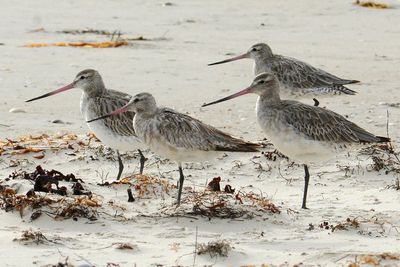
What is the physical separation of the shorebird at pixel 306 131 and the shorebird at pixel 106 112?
1.41 m

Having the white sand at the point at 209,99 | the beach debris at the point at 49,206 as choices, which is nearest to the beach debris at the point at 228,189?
the white sand at the point at 209,99

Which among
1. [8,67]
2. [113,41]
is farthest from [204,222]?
[113,41]

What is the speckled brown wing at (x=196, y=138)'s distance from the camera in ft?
29.6

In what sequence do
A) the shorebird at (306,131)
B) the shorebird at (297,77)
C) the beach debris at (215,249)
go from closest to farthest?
the beach debris at (215,249) < the shorebird at (306,131) < the shorebird at (297,77)

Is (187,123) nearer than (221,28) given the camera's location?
Yes

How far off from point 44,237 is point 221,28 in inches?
418

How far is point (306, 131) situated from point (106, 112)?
2218mm

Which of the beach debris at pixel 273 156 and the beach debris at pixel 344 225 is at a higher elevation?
the beach debris at pixel 273 156

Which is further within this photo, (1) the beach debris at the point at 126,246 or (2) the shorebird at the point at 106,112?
(2) the shorebird at the point at 106,112

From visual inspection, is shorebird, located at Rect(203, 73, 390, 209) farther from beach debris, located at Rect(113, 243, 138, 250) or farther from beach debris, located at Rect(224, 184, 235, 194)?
beach debris, located at Rect(113, 243, 138, 250)

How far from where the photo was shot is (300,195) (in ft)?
30.9

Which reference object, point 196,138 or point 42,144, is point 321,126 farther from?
point 42,144

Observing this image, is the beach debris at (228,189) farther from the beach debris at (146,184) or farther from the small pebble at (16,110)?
the small pebble at (16,110)

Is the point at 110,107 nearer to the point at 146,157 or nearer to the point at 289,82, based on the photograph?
the point at 146,157
